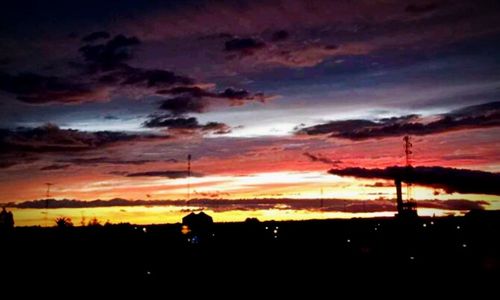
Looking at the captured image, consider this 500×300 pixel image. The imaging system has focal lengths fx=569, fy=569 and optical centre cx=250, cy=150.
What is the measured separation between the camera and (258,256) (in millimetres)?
77188

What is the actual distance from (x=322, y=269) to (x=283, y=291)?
16135 mm

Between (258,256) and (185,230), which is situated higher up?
(185,230)

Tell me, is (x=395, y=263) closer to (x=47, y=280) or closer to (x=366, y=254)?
(x=366, y=254)

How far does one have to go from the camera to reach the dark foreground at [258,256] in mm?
55750

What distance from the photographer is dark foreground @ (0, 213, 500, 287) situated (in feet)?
183

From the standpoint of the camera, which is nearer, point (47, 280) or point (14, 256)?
point (47, 280)

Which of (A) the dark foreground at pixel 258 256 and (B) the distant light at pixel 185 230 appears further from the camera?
(B) the distant light at pixel 185 230

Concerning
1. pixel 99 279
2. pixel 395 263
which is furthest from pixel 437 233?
pixel 99 279

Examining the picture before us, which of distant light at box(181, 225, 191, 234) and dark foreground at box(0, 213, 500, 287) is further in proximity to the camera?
distant light at box(181, 225, 191, 234)

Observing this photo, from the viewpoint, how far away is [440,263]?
224 ft

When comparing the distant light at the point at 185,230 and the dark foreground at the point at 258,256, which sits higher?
the distant light at the point at 185,230

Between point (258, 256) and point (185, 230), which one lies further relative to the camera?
point (185, 230)

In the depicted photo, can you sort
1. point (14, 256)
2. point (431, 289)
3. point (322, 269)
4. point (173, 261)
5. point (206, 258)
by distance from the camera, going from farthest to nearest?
1. point (206, 258)
2. point (173, 261)
3. point (322, 269)
4. point (14, 256)
5. point (431, 289)

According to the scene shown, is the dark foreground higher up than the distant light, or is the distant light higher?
the distant light
